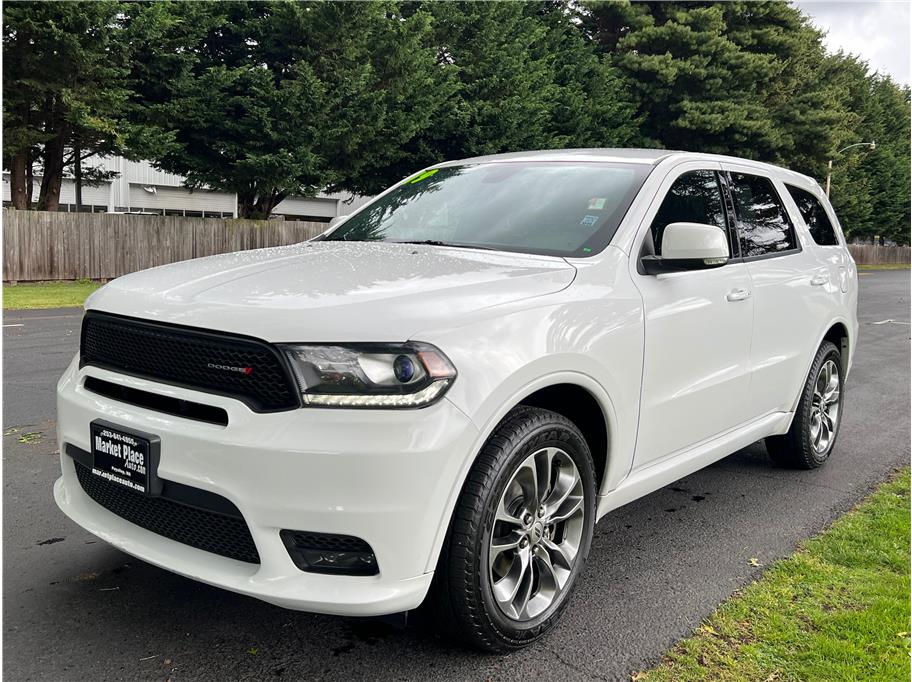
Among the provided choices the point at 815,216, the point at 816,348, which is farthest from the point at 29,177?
the point at 816,348

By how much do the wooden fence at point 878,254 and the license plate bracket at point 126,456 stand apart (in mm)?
64919

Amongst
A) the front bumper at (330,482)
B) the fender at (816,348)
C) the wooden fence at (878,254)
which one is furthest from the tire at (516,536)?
the wooden fence at (878,254)

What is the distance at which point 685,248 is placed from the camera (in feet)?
11.8

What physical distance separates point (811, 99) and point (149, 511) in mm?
45021

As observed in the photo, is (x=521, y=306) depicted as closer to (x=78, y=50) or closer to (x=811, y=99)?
(x=78, y=50)

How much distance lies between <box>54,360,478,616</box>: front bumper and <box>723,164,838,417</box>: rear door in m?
2.50

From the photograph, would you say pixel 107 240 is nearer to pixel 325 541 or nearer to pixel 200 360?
pixel 200 360

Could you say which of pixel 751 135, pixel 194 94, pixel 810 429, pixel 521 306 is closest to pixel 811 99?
pixel 751 135

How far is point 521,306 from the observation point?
2.97 m

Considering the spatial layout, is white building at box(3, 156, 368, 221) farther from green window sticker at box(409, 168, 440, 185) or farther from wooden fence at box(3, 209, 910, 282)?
green window sticker at box(409, 168, 440, 185)

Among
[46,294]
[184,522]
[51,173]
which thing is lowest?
[46,294]

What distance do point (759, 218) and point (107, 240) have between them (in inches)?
881

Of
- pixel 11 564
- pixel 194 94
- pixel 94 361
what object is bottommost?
pixel 11 564

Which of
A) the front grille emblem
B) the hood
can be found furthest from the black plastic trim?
the hood
